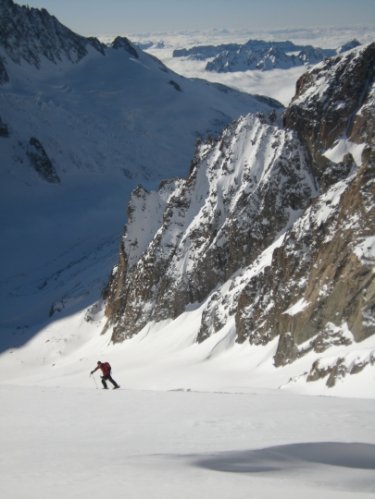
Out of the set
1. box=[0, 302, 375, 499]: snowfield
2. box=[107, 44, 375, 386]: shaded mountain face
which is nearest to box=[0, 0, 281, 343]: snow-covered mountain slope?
box=[107, 44, 375, 386]: shaded mountain face

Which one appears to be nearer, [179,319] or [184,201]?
[179,319]

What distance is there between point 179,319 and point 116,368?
6.68 metres

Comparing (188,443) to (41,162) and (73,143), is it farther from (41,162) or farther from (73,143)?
(73,143)

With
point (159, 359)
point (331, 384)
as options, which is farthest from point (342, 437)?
point (159, 359)

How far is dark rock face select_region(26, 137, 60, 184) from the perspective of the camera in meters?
117

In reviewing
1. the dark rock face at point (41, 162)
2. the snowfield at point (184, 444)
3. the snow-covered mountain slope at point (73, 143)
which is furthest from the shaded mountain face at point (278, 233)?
the dark rock face at point (41, 162)

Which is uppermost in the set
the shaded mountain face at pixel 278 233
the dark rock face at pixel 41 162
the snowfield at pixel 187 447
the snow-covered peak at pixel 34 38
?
the snow-covered peak at pixel 34 38

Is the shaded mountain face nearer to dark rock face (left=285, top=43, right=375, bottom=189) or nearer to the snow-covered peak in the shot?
dark rock face (left=285, top=43, right=375, bottom=189)

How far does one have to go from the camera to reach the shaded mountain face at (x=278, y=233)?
35.8 metres

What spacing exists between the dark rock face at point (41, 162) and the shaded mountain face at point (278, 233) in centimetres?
5524

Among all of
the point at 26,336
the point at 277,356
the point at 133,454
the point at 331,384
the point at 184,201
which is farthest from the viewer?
the point at 26,336

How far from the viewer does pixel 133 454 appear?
13.2 metres

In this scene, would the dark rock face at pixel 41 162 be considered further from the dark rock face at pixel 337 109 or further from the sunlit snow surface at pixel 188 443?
the sunlit snow surface at pixel 188 443

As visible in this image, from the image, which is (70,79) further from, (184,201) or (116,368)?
(116,368)
